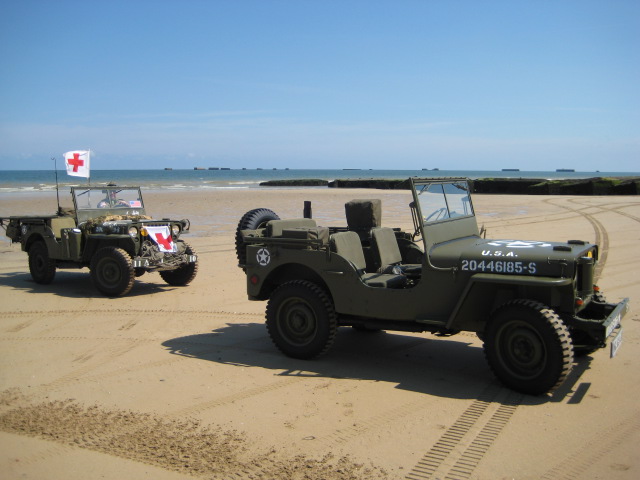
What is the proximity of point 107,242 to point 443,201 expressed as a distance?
6.49 m

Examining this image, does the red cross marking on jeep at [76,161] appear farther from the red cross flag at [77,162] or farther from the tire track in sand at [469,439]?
the tire track in sand at [469,439]

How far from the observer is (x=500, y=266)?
5391 mm

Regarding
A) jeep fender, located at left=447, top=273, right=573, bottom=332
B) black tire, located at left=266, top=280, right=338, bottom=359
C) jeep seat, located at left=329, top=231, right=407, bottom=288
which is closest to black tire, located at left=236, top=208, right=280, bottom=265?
black tire, located at left=266, top=280, right=338, bottom=359

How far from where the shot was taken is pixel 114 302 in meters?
9.72

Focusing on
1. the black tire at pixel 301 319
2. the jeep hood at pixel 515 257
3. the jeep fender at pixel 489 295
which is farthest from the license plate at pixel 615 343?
the black tire at pixel 301 319

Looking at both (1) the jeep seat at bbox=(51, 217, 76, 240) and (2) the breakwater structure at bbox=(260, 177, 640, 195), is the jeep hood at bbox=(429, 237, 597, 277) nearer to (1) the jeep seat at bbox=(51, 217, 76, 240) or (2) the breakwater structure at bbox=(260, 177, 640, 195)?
(1) the jeep seat at bbox=(51, 217, 76, 240)

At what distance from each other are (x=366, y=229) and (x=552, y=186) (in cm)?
3419

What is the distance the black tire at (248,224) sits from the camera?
7148 mm

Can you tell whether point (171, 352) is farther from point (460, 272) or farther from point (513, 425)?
point (513, 425)

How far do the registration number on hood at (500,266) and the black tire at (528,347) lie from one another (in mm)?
267

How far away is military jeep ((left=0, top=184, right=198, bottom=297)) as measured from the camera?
403 inches

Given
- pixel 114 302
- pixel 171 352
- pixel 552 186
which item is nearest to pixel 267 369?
pixel 171 352

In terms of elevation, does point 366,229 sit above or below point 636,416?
above

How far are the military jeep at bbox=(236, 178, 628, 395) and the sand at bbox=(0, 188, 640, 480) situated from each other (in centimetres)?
38
